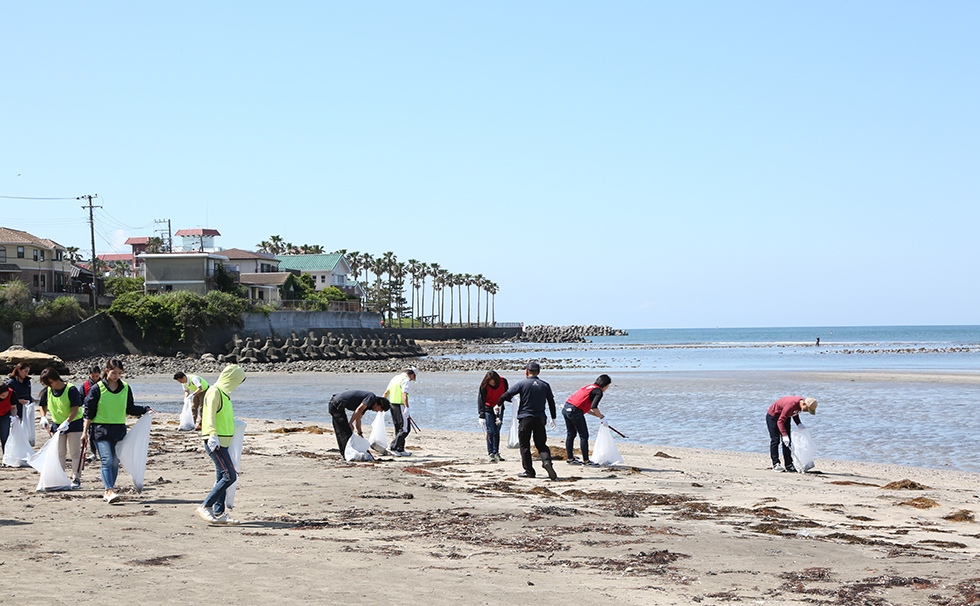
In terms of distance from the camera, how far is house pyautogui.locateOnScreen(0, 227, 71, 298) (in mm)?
65438

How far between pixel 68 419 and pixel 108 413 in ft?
2.94

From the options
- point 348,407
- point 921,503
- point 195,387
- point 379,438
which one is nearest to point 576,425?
point 379,438

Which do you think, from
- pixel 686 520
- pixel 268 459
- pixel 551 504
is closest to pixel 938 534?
pixel 686 520

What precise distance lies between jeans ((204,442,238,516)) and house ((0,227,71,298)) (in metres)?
60.3

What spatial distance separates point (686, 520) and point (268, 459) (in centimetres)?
760

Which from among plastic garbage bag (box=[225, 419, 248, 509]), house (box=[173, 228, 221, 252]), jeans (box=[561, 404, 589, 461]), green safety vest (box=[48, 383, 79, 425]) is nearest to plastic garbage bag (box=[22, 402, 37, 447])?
green safety vest (box=[48, 383, 79, 425])

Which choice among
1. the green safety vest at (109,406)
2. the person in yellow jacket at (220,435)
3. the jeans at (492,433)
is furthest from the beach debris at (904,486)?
the green safety vest at (109,406)

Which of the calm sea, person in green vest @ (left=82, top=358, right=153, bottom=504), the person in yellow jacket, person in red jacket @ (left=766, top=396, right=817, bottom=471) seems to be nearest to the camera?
the person in yellow jacket

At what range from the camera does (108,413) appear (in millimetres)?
9906

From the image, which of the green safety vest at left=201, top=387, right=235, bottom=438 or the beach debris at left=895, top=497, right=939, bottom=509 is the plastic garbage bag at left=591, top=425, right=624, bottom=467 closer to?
the beach debris at left=895, top=497, right=939, bottom=509

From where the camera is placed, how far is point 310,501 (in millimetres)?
10055

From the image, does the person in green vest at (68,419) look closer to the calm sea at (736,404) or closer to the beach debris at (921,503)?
the calm sea at (736,404)

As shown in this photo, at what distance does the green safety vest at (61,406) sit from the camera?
10.7 metres

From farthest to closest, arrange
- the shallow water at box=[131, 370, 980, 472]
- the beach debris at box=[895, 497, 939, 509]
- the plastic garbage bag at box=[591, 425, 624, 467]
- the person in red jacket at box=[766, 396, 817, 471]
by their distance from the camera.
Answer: the shallow water at box=[131, 370, 980, 472]
the plastic garbage bag at box=[591, 425, 624, 467]
the person in red jacket at box=[766, 396, 817, 471]
the beach debris at box=[895, 497, 939, 509]
